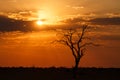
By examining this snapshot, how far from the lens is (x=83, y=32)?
67.6 metres
